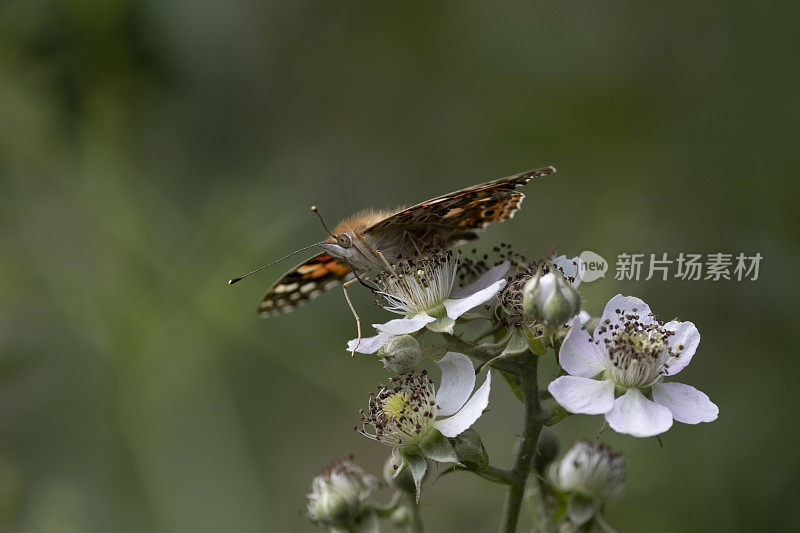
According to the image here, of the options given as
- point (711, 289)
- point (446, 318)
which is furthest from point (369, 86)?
point (446, 318)

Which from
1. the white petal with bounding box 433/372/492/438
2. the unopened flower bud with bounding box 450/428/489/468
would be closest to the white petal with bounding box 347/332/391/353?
the white petal with bounding box 433/372/492/438

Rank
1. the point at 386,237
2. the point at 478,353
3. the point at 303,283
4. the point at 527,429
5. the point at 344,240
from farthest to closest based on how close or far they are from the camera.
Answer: the point at 303,283 < the point at 386,237 < the point at 344,240 < the point at 478,353 < the point at 527,429

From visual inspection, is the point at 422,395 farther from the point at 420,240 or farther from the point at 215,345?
the point at 215,345

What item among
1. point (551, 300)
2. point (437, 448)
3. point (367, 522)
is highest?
point (551, 300)

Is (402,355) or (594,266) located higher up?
(402,355)

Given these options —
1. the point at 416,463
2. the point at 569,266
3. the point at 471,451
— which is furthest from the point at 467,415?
the point at 569,266

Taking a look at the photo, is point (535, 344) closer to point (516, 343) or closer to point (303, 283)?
point (516, 343)

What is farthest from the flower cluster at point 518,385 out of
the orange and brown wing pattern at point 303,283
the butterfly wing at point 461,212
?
the orange and brown wing pattern at point 303,283

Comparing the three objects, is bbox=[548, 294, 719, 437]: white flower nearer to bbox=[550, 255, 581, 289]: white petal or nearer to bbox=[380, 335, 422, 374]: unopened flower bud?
bbox=[550, 255, 581, 289]: white petal
